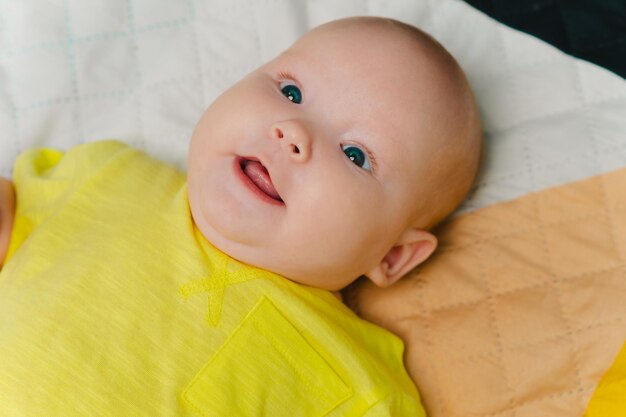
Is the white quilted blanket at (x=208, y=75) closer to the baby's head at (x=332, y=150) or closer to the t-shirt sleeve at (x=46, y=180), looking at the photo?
the t-shirt sleeve at (x=46, y=180)

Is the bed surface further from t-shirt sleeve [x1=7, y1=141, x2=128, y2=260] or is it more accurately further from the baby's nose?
the baby's nose

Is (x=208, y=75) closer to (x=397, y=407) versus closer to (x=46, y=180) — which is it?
(x=46, y=180)

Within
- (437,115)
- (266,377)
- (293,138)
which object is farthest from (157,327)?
(437,115)

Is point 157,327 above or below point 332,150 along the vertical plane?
below

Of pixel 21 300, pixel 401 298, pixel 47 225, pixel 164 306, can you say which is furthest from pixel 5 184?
pixel 401 298

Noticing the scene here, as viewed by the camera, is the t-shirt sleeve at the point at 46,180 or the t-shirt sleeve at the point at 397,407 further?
the t-shirt sleeve at the point at 46,180

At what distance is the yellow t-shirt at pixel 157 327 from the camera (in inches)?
36.3

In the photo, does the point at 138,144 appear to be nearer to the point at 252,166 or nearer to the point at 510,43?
the point at 252,166

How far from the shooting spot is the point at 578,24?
1.24m

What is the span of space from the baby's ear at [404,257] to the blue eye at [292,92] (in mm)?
229

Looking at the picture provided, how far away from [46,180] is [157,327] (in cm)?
31

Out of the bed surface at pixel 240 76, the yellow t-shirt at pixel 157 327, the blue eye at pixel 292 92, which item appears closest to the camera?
the yellow t-shirt at pixel 157 327

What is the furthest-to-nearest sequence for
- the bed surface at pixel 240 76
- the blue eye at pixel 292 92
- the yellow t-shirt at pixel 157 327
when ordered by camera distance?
the bed surface at pixel 240 76 < the blue eye at pixel 292 92 < the yellow t-shirt at pixel 157 327

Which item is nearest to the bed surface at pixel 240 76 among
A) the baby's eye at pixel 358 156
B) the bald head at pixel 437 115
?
the bald head at pixel 437 115
